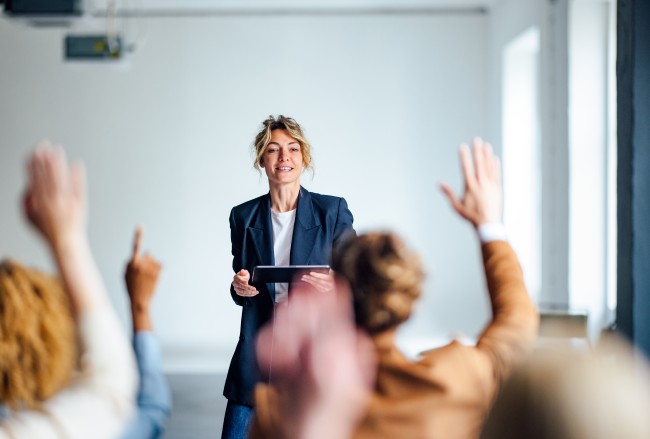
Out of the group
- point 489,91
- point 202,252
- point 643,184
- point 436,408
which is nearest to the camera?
point 436,408

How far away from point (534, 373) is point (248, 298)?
61cm

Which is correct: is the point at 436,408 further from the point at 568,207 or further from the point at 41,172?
the point at 568,207

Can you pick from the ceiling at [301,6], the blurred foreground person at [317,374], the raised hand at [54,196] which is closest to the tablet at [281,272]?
the blurred foreground person at [317,374]

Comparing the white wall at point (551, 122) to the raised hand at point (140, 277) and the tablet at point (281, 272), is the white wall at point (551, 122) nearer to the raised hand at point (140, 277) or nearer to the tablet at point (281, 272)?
the tablet at point (281, 272)

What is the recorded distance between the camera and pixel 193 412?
5480 millimetres

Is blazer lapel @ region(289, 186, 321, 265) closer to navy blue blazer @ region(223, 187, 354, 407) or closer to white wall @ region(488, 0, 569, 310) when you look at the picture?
navy blue blazer @ region(223, 187, 354, 407)

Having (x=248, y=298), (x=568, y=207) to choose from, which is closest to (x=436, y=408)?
(x=248, y=298)

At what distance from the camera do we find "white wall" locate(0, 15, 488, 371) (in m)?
2.68

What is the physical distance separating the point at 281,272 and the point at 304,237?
0.09 m

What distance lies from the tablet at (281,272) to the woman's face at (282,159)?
0.20m

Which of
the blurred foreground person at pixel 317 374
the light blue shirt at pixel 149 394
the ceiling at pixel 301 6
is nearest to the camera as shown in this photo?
the blurred foreground person at pixel 317 374

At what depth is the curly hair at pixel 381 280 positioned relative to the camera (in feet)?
4.26

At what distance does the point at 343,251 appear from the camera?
4.38ft

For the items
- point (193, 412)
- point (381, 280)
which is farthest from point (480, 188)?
point (193, 412)
